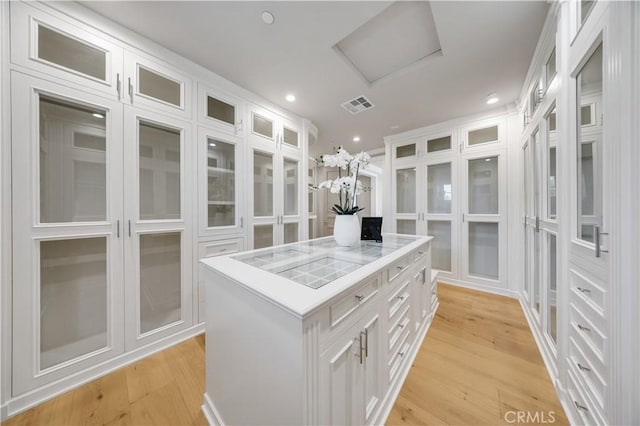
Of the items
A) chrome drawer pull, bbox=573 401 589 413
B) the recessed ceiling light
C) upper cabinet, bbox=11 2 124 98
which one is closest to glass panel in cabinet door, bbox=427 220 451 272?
chrome drawer pull, bbox=573 401 589 413

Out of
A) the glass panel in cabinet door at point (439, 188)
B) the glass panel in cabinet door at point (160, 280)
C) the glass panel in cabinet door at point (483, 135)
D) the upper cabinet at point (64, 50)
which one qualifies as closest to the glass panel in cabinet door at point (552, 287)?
the glass panel in cabinet door at point (439, 188)

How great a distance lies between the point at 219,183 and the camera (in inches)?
94.0

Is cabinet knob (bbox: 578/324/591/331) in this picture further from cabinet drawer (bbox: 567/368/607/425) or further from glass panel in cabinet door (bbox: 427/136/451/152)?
glass panel in cabinet door (bbox: 427/136/451/152)

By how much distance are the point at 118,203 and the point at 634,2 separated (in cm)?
295

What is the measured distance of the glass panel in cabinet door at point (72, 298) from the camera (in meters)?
1.47

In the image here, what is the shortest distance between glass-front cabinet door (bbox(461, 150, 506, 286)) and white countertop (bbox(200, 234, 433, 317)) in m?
2.27

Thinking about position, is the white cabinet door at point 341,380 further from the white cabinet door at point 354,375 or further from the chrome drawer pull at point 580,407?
the chrome drawer pull at point 580,407

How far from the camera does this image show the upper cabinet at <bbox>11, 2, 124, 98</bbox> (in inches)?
52.6

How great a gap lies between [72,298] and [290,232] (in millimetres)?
2209

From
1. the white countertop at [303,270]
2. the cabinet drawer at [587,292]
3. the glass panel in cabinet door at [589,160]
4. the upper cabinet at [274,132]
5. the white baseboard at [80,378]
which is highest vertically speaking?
the upper cabinet at [274,132]

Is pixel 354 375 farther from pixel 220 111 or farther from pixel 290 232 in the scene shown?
pixel 220 111

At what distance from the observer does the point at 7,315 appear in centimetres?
128

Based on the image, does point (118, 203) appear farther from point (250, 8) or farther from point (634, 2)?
point (634, 2)

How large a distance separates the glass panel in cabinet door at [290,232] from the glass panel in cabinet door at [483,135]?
3.05 m
